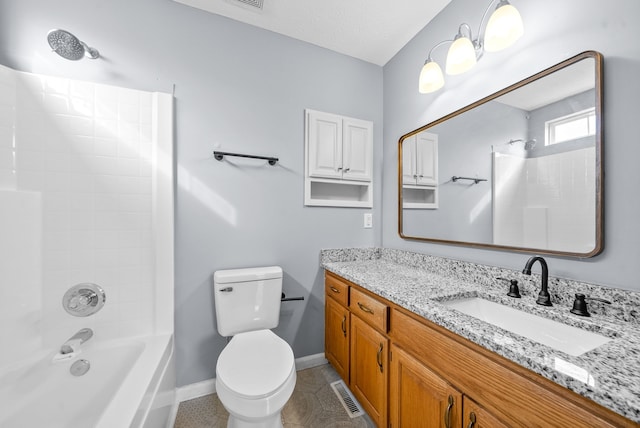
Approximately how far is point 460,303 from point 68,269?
208 centimetres

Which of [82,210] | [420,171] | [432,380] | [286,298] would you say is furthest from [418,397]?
[82,210]

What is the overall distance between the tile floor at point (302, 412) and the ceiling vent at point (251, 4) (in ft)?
8.23

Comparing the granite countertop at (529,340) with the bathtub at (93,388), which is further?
the bathtub at (93,388)

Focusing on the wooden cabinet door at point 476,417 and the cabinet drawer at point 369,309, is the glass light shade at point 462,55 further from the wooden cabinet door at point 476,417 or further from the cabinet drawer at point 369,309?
the wooden cabinet door at point 476,417

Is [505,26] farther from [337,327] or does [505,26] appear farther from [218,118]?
[337,327]

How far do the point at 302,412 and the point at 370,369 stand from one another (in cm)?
53

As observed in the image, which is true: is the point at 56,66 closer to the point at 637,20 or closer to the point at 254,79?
the point at 254,79

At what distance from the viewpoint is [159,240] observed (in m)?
1.52

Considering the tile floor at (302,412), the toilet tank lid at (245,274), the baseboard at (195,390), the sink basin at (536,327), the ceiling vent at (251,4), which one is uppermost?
the ceiling vent at (251,4)

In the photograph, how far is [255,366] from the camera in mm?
1201

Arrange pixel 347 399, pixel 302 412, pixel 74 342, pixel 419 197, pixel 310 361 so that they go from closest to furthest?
pixel 74 342, pixel 302 412, pixel 347 399, pixel 419 197, pixel 310 361

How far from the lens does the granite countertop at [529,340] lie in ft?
1.77

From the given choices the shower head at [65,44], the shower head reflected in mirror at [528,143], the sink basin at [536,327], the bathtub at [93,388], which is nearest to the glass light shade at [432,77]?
the shower head reflected in mirror at [528,143]

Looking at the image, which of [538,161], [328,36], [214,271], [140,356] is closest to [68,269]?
[140,356]
